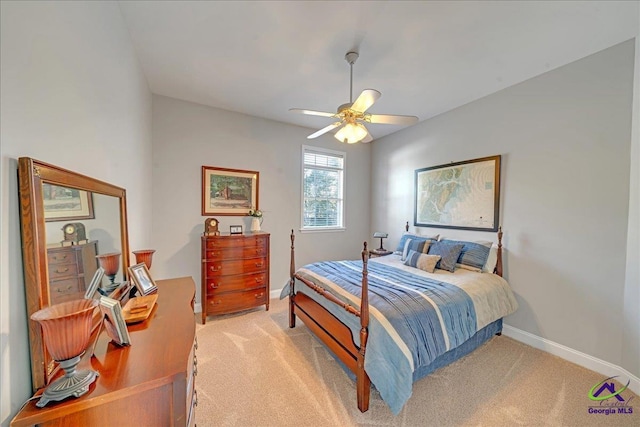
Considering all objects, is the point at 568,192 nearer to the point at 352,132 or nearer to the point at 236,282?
the point at 352,132

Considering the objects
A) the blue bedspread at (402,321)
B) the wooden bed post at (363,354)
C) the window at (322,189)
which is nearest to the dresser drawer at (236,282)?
the blue bedspread at (402,321)

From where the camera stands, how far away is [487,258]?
285 centimetres

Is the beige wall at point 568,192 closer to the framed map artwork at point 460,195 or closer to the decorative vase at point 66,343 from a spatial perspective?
the framed map artwork at point 460,195

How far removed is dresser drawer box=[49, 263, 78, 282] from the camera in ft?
2.86

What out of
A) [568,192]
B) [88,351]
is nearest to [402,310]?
[88,351]

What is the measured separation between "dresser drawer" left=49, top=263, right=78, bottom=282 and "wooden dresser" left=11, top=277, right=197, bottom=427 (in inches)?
Result: 12.7

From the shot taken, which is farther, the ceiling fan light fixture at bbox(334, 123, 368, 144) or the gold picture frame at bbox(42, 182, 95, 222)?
the ceiling fan light fixture at bbox(334, 123, 368, 144)

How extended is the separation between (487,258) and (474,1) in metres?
2.48

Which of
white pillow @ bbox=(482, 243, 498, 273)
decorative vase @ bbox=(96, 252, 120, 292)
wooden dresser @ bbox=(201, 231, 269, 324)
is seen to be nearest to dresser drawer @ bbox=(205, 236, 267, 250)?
wooden dresser @ bbox=(201, 231, 269, 324)

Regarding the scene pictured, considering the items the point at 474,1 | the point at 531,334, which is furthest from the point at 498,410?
the point at 474,1

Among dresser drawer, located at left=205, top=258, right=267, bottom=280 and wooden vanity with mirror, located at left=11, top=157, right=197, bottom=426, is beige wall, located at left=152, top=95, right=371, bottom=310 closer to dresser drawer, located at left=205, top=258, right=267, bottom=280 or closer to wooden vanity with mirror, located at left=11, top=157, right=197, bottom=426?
dresser drawer, located at left=205, top=258, right=267, bottom=280

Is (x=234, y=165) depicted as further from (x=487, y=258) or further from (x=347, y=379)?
(x=487, y=258)

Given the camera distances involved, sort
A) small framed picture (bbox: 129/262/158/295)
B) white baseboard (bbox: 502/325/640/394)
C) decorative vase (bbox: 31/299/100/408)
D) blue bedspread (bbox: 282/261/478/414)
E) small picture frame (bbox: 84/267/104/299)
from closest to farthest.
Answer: decorative vase (bbox: 31/299/100/408), small picture frame (bbox: 84/267/104/299), small framed picture (bbox: 129/262/158/295), blue bedspread (bbox: 282/261/478/414), white baseboard (bbox: 502/325/640/394)

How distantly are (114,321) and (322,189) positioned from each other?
Answer: 3754 mm
